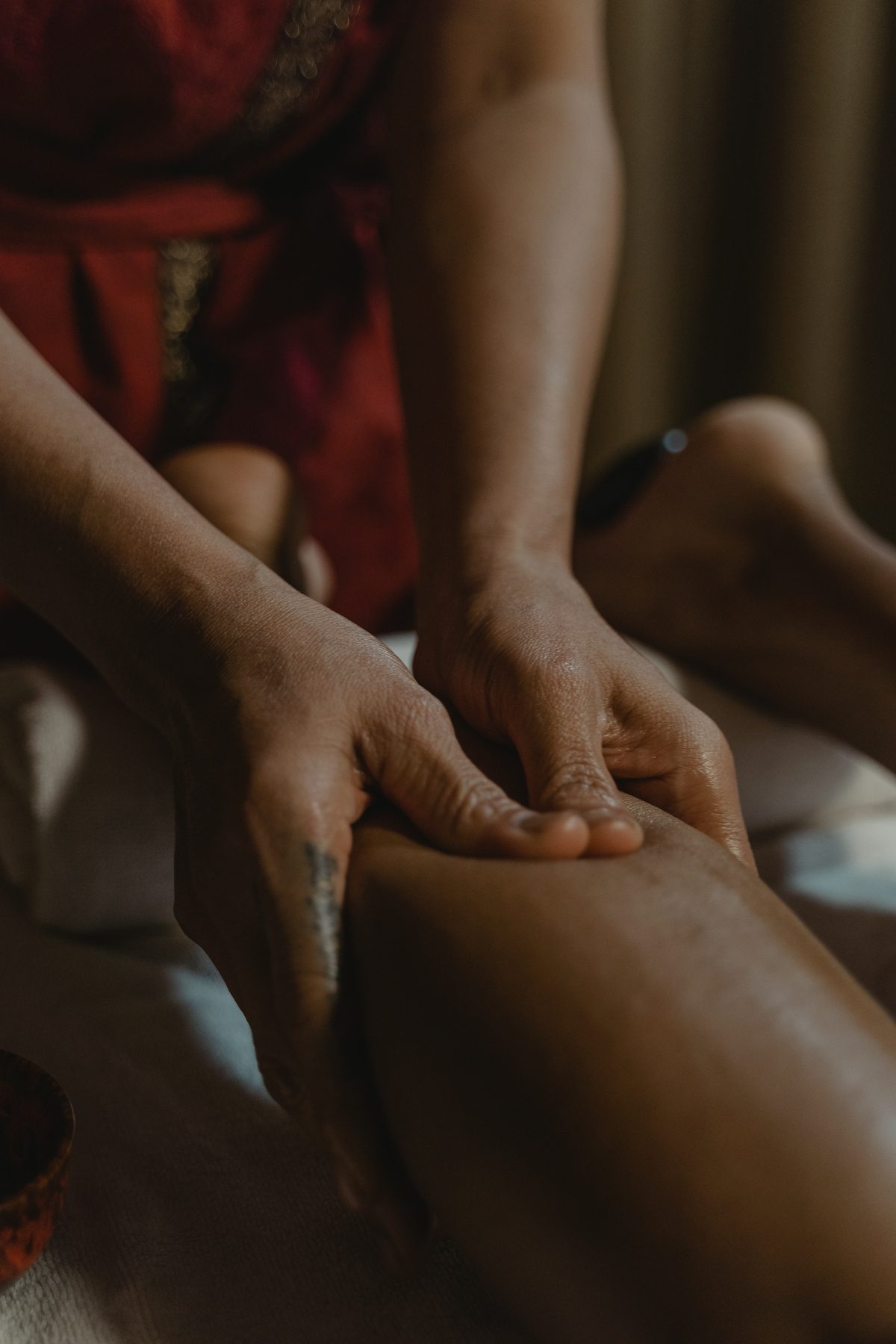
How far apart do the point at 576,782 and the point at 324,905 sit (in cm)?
12

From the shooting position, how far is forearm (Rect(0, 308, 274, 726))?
0.51m

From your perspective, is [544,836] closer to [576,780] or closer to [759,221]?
[576,780]

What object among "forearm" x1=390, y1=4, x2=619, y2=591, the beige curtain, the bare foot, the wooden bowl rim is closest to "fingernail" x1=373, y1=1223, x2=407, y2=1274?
the wooden bowl rim

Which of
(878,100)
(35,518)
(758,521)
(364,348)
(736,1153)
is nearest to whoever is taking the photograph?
(736,1153)

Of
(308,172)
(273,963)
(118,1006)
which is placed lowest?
(118,1006)

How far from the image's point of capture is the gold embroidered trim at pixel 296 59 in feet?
2.62

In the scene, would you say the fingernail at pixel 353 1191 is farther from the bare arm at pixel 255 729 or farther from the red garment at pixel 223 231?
the red garment at pixel 223 231

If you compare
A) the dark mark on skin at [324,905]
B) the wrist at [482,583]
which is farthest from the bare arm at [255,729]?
the wrist at [482,583]

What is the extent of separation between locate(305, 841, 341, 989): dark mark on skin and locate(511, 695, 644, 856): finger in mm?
100

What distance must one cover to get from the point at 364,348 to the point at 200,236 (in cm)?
16

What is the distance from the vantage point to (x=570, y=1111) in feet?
1.23

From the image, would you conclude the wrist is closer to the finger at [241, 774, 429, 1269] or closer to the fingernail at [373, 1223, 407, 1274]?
the finger at [241, 774, 429, 1269]

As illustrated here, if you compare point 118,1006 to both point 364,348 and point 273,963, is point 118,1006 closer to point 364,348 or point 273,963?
point 273,963

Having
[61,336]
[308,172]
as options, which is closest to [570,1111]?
[61,336]
